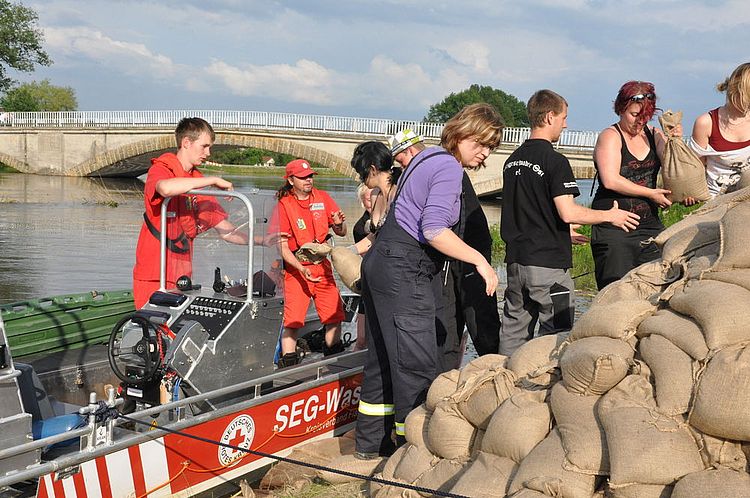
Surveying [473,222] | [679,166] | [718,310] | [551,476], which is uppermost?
[679,166]

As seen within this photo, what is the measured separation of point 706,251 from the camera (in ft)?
13.6

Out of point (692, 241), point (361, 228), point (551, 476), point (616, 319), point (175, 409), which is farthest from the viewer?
point (361, 228)

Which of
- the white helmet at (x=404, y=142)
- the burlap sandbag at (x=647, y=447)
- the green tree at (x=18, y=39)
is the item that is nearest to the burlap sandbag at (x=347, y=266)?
the white helmet at (x=404, y=142)

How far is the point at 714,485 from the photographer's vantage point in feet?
9.68

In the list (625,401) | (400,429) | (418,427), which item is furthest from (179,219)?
(625,401)

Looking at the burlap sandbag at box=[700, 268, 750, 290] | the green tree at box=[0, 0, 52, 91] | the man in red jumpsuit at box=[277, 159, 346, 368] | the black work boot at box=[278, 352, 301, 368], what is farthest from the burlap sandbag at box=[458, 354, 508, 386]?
the green tree at box=[0, 0, 52, 91]

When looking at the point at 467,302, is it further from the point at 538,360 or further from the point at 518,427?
the point at 518,427

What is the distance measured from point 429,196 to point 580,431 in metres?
1.61

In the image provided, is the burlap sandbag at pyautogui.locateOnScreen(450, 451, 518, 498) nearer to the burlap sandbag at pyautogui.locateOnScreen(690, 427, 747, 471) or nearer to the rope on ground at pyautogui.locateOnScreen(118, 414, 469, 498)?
the rope on ground at pyautogui.locateOnScreen(118, 414, 469, 498)

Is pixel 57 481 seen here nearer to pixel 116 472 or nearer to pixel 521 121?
pixel 116 472

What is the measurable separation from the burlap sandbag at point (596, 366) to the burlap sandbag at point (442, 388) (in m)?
0.76

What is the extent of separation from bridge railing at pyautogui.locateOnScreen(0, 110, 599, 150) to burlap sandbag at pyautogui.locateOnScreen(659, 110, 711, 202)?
27187 mm

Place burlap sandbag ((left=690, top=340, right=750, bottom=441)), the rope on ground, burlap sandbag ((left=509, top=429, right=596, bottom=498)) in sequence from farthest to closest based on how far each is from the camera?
the rope on ground → burlap sandbag ((left=509, top=429, right=596, bottom=498)) → burlap sandbag ((left=690, top=340, right=750, bottom=441))

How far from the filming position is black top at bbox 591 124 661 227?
5.49 metres
